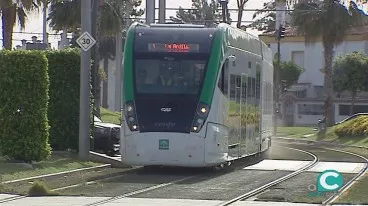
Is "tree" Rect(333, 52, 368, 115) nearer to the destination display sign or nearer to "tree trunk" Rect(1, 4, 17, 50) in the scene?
"tree trunk" Rect(1, 4, 17, 50)

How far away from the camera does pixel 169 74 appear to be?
71.7 feet

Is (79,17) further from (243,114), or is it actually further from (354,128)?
(243,114)

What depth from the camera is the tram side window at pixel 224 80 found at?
72.7 ft

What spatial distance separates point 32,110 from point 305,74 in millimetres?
69577

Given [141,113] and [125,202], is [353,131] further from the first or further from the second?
[125,202]

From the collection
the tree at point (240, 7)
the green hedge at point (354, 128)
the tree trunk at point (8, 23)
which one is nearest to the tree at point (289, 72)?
the tree at point (240, 7)

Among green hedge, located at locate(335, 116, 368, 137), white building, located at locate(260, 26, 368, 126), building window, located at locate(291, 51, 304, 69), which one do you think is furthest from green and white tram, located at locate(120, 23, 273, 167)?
building window, located at locate(291, 51, 304, 69)

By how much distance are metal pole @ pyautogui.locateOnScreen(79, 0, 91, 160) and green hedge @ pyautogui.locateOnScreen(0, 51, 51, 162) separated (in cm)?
262

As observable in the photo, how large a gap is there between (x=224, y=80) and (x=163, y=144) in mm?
2585

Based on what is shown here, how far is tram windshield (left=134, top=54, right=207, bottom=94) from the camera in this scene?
2167 centimetres

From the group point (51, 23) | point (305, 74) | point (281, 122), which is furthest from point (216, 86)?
point (305, 74)

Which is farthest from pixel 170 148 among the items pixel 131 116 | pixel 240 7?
pixel 240 7

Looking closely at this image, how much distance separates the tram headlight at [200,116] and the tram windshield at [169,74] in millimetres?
436

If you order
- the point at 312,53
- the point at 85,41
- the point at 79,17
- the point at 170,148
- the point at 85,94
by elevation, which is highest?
the point at 79,17
